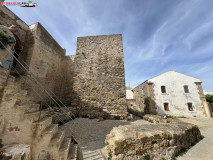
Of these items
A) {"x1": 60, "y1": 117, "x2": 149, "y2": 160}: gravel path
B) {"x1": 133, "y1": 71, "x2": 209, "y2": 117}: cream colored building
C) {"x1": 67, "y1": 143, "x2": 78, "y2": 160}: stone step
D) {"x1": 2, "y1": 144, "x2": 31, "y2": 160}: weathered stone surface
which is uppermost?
{"x1": 133, "y1": 71, "x2": 209, "y2": 117}: cream colored building

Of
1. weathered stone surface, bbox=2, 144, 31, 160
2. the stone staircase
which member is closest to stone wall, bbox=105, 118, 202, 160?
the stone staircase

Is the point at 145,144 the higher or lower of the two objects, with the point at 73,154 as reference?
higher

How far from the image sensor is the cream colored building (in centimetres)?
1181

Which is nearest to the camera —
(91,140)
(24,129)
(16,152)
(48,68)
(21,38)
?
(16,152)

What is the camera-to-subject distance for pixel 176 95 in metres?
12.4

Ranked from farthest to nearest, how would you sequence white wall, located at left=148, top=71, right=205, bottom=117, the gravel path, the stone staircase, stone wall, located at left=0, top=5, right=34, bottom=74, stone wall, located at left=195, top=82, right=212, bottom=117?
white wall, located at left=148, top=71, right=205, bottom=117
stone wall, located at left=195, top=82, right=212, bottom=117
stone wall, located at left=0, top=5, right=34, bottom=74
the gravel path
the stone staircase

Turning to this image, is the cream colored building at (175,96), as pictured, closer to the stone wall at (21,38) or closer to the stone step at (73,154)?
the stone step at (73,154)

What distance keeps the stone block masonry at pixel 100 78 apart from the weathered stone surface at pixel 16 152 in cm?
486

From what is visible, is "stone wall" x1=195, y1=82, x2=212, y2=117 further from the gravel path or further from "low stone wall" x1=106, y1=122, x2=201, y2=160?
the gravel path

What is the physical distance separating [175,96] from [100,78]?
11.4 metres

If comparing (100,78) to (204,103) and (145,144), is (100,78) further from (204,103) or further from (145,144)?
(204,103)

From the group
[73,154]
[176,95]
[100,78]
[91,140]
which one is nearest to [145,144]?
[73,154]

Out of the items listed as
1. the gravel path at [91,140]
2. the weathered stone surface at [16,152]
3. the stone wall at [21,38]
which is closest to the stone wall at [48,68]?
the stone wall at [21,38]

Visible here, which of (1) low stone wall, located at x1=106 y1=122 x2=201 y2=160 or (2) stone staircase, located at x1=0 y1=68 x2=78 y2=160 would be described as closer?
(2) stone staircase, located at x1=0 y1=68 x2=78 y2=160
